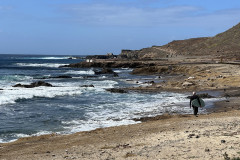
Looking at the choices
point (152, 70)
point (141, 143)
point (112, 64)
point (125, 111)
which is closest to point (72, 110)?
point (125, 111)

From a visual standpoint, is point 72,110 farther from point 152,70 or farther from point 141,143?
point 152,70

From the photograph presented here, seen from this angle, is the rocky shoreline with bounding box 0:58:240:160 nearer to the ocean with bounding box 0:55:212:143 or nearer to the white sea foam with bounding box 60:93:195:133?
the ocean with bounding box 0:55:212:143

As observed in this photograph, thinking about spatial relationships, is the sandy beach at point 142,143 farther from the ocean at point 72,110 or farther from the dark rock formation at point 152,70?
the dark rock formation at point 152,70

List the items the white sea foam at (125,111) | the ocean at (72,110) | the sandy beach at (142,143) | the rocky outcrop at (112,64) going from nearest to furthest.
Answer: the sandy beach at (142,143), the ocean at (72,110), the white sea foam at (125,111), the rocky outcrop at (112,64)

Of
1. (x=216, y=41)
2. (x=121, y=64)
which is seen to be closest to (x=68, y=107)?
(x=121, y=64)

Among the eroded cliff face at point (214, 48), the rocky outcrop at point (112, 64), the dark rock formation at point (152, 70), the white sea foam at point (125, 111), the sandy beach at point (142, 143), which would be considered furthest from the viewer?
the eroded cliff face at point (214, 48)

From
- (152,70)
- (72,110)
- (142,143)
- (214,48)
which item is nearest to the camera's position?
(142,143)

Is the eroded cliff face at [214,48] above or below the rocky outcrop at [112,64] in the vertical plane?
above

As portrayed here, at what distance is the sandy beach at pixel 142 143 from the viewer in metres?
7.87

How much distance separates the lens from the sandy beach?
25.8ft

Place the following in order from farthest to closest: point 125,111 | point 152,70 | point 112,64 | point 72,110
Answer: point 112,64 < point 152,70 < point 72,110 < point 125,111

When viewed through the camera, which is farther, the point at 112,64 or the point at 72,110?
the point at 112,64

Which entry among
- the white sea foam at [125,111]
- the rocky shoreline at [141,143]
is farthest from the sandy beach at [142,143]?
the white sea foam at [125,111]

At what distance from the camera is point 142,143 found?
9.21m
